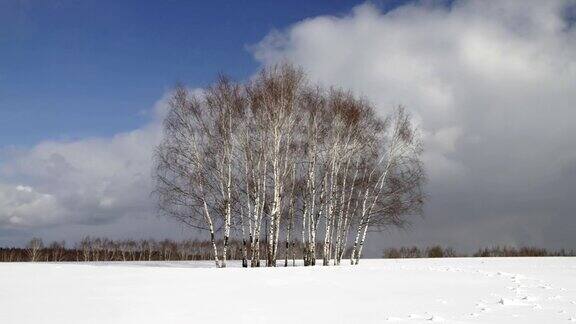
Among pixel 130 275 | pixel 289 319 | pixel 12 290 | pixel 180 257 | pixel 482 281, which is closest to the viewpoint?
pixel 289 319

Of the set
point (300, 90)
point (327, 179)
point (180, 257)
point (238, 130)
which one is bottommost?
point (180, 257)

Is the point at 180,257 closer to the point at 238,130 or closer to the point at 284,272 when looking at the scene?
the point at 238,130

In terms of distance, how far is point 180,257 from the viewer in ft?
318

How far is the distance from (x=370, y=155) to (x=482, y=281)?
14.6 metres

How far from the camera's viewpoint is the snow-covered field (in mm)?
10977

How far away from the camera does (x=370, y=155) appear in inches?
1289

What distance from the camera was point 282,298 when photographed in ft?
45.9

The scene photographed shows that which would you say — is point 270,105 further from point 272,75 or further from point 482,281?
point 482,281

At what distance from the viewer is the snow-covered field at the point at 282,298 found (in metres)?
11.0

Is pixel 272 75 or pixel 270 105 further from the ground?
pixel 272 75

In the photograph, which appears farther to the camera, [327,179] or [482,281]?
[327,179]

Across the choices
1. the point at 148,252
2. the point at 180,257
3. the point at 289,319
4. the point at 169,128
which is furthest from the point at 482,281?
the point at 148,252

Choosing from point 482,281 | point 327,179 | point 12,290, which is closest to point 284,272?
point 482,281

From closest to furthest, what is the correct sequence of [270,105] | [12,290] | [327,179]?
[12,290] → [270,105] → [327,179]
